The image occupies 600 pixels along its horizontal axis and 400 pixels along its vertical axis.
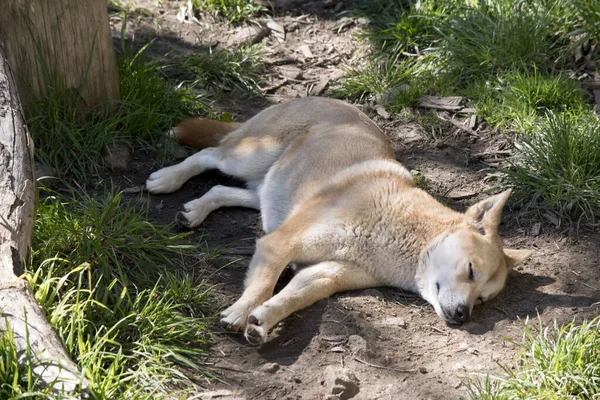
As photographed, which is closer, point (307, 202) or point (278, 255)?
point (278, 255)

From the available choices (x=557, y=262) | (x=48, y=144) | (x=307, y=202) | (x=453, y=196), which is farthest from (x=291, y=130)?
(x=557, y=262)

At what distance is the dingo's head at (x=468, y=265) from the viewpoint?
400 centimetres

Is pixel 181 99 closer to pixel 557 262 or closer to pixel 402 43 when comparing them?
pixel 402 43

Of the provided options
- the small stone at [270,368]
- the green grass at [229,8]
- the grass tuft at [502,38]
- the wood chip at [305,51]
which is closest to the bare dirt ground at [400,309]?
the small stone at [270,368]

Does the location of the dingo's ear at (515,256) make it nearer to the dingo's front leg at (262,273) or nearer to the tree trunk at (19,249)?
the dingo's front leg at (262,273)

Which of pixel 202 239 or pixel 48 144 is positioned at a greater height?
pixel 48 144

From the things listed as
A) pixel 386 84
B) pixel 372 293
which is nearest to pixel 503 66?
pixel 386 84

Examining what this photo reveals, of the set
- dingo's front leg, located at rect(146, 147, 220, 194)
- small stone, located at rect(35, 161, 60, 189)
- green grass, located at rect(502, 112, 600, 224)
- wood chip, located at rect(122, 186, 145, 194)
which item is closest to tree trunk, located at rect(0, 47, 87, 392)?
small stone, located at rect(35, 161, 60, 189)

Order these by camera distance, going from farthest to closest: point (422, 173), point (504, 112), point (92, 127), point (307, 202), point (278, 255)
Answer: point (504, 112)
point (422, 173)
point (92, 127)
point (307, 202)
point (278, 255)

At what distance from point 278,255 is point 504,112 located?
2.57 m

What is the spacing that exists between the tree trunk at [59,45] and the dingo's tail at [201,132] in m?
0.62

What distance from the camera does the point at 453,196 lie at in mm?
5262

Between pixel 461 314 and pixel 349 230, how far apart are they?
2.54 ft

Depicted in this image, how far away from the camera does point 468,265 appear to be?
4.08 m
